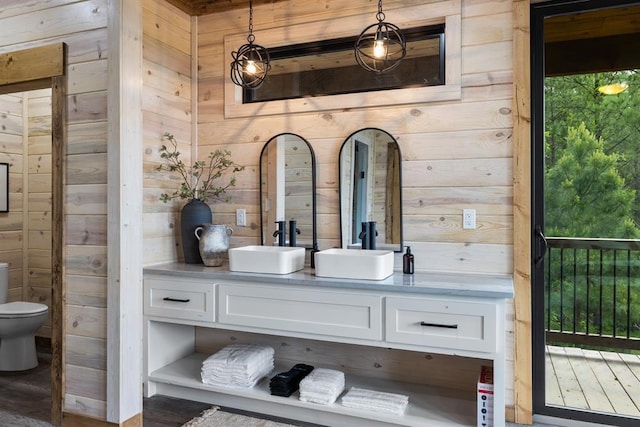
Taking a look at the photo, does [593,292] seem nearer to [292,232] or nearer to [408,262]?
[408,262]

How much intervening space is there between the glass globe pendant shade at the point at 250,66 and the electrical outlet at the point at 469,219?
4.97ft

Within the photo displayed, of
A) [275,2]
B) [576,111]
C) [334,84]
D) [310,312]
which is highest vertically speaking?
[275,2]

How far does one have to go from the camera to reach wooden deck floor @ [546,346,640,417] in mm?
2451

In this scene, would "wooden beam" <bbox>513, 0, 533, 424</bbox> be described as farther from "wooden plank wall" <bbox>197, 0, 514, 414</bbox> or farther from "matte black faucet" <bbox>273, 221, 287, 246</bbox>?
"matte black faucet" <bbox>273, 221, 287, 246</bbox>

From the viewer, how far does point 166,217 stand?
316 cm

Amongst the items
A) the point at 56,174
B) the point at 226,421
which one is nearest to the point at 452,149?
the point at 226,421

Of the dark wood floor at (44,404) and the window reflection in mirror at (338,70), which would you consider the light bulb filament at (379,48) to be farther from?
the dark wood floor at (44,404)

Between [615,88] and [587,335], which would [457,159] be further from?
[587,335]

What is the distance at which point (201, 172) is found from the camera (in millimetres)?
3332

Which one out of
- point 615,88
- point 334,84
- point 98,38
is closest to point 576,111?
point 615,88

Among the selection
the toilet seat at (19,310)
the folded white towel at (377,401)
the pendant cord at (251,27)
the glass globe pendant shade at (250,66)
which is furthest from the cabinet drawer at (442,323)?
the toilet seat at (19,310)

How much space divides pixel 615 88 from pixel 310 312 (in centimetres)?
208

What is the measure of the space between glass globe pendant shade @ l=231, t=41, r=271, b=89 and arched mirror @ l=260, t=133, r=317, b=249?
0.40 metres

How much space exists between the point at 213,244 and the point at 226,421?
105 cm
